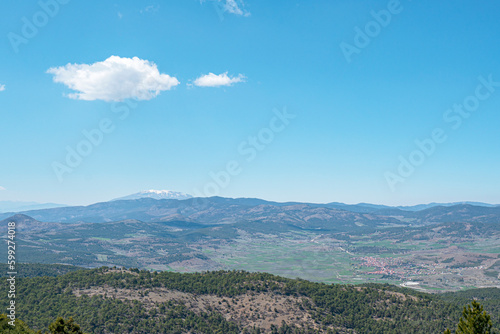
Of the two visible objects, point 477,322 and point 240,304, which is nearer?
point 477,322

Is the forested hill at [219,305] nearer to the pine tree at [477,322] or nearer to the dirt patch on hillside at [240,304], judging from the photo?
the dirt patch on hillside at [240,304]

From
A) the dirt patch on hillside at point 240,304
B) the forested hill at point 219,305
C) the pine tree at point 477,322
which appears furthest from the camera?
the dirt patch on hillside at point 240,304

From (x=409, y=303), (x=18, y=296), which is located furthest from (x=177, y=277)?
(x=409, y=303)

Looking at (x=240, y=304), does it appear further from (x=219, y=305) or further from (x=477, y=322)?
(x=477, y=322)

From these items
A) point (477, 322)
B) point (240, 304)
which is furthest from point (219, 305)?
point (477, 322)

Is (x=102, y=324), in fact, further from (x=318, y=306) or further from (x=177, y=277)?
(x=318, y=306)

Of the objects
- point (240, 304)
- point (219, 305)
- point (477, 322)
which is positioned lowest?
point (219, 305)

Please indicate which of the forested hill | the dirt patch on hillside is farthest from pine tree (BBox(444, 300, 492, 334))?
the dirt patch on hillside

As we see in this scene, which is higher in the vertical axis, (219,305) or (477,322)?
(477,322)

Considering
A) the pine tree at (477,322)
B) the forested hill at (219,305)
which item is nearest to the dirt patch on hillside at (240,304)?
the forested hill at (219,305)
